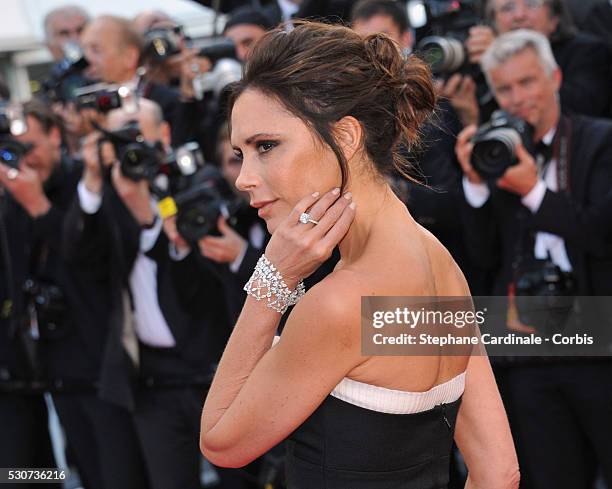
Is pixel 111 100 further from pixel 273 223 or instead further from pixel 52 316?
pixel 273 223

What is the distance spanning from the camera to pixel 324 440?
2.08 meters

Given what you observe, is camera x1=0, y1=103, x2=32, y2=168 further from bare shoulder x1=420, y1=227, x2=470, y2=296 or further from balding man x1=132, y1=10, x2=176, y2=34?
bare shoulder x1=420, y1=227, x2=470, y2=296

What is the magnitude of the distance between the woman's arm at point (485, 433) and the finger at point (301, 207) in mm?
548

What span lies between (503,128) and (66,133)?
9.49 feet

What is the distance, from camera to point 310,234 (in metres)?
2.01

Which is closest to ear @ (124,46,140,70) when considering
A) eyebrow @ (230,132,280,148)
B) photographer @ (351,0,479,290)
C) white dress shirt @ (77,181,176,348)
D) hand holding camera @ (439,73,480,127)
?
white dress shirt @ (77,181,176,348)

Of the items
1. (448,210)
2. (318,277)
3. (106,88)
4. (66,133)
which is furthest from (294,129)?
(66,133)

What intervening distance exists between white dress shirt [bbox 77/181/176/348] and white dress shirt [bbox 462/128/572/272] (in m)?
1.35

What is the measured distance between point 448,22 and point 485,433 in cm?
319

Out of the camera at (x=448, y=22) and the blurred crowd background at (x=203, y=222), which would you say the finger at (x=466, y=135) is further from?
the camera at (x=448, y=22)

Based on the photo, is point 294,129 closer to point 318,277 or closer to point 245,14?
point 318,277

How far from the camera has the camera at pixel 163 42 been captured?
5191 millimetres

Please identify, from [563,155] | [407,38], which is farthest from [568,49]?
[563,155]

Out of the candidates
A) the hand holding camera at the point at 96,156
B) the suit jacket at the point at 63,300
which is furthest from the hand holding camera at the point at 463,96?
the suit jacket at the point at 63,300
